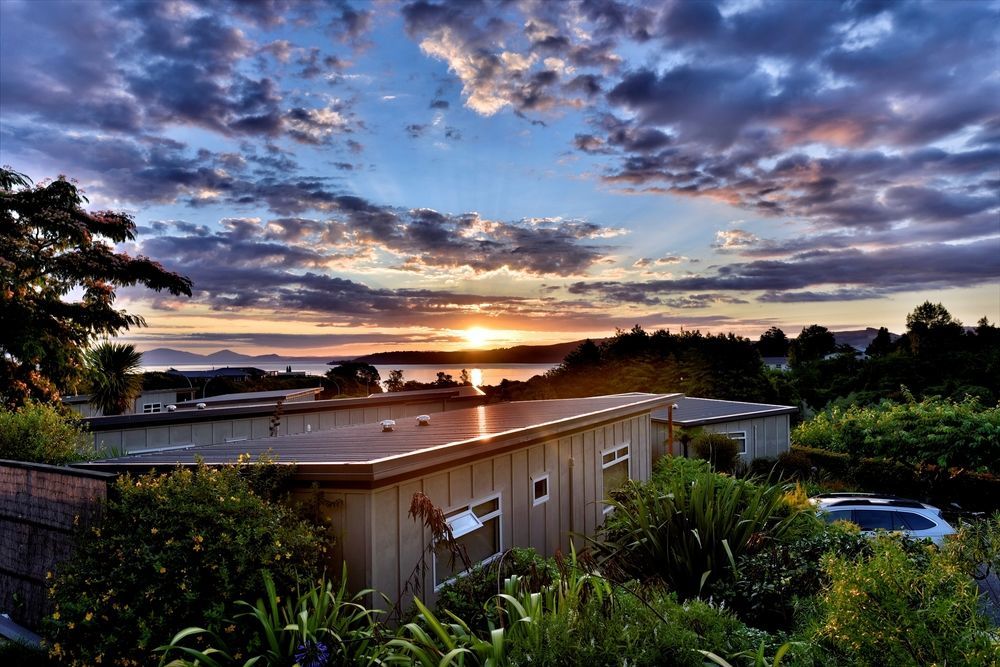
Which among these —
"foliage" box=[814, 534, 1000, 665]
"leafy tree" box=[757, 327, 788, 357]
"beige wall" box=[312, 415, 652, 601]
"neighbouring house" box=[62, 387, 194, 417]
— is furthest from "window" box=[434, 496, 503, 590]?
"leafy tree" box=[757, 327, 788, 357]

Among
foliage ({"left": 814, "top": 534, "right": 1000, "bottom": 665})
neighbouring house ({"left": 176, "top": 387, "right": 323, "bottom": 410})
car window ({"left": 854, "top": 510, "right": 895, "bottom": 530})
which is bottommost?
car window ({"left": 854, "top": 510, "right": 895, "bottom": 530})

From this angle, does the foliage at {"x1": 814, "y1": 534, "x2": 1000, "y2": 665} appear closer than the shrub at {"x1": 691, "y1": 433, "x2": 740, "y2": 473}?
Yes

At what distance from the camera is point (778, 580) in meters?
Result: 5.68

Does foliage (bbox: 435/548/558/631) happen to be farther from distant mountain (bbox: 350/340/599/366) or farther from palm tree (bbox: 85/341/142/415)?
distant mountain (bbox: 350/340/599/366)

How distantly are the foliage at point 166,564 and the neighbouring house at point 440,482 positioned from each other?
46 cm

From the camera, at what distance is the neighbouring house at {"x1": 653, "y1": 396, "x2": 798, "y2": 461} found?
1978cm

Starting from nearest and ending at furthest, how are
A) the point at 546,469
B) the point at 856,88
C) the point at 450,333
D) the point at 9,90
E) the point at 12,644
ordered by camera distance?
the point at 12,644
the point at 546,469
the point at 856,88
the point at 9,90
the point at 450,333

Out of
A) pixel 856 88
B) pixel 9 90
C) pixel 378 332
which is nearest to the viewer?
pixel 856 88

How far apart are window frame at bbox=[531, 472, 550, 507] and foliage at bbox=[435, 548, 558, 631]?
2.67 m

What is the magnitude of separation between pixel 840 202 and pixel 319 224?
47.6 feet

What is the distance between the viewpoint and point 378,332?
35.7 m

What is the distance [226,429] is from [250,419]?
2.63 ft

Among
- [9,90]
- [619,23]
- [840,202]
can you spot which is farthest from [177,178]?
[840,202]

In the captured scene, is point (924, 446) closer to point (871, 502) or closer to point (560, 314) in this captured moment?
point (871, 502)
